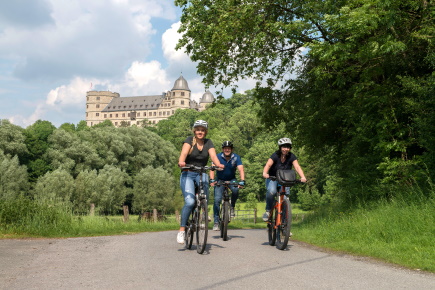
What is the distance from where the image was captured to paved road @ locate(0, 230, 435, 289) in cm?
508

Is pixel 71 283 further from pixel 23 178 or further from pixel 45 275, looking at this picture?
pixel 23 178

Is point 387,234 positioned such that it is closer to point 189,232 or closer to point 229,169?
point 189,232

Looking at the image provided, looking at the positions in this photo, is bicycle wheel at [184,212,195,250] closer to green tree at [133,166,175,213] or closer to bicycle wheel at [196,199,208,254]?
bicycle wheel at [196,199,208,254]

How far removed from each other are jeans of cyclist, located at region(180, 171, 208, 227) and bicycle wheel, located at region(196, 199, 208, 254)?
18 cm

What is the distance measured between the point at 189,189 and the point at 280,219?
173 centimetres

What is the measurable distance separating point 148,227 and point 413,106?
8.38 meters

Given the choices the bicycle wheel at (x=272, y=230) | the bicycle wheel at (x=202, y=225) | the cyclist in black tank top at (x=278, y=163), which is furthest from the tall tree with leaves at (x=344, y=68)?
the bicycle wheel at (x=202, y=225)

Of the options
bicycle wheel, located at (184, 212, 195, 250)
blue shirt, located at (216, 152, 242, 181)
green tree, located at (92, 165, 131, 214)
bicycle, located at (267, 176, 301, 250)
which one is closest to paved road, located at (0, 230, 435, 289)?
→ bicycle wheel, located at (184, 212, 195, 250)

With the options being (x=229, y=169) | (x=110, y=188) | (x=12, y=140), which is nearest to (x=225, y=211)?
(x=229, y=169)

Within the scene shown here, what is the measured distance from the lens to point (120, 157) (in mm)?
66125

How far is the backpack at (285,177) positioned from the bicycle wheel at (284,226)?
291mm

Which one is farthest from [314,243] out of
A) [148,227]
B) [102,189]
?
[102,189]

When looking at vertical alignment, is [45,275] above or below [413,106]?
below

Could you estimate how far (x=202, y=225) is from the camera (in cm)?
736
